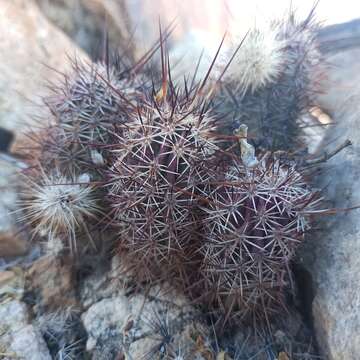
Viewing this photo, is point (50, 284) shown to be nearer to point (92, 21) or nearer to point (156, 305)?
point (156, 305)

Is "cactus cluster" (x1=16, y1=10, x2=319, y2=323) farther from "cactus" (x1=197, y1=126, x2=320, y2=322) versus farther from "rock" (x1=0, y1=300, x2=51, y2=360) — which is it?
"rock" (x1=0, y1=300, x2=51, y2=360)

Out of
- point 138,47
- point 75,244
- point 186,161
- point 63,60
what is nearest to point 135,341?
point 75,244

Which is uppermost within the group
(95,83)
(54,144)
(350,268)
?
(95,83)

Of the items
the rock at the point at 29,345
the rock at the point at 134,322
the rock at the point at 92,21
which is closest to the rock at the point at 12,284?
the rock at the point at 29,345

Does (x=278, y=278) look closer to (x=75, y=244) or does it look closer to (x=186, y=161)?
(x=186, y=161)

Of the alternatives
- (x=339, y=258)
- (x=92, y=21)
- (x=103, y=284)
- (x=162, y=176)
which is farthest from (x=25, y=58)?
(x=339, y=258)

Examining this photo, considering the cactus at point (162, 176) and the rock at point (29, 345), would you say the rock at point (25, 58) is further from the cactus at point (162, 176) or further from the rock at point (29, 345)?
the rock at point (29, 345)
